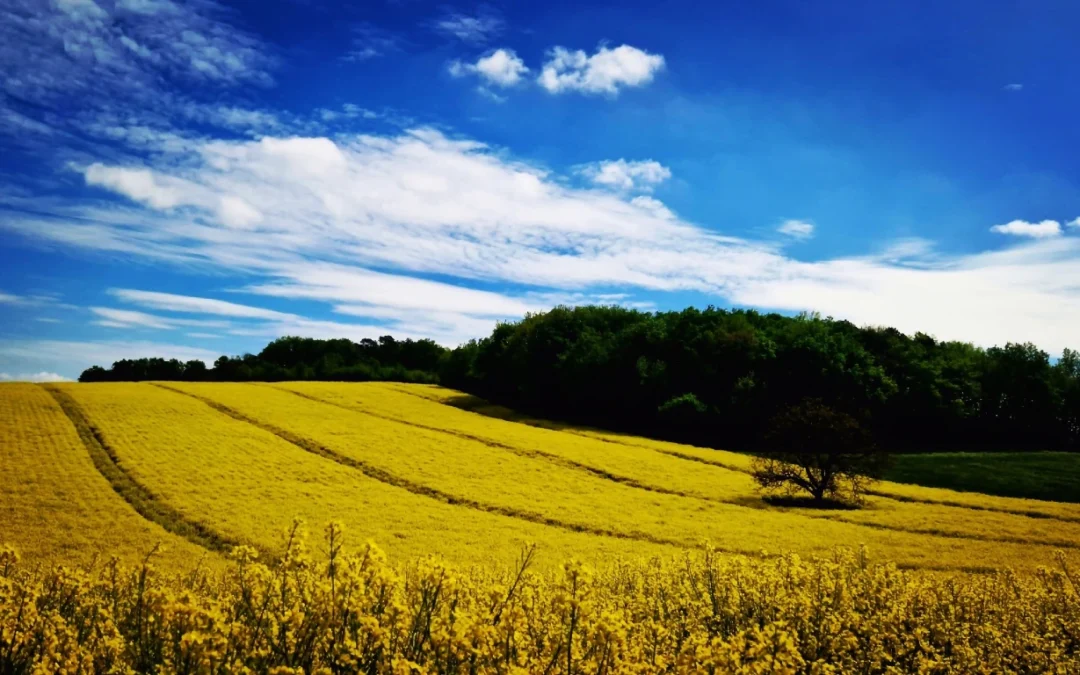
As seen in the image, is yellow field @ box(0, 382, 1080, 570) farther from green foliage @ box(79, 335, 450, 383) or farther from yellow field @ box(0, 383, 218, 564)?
green foliage @ box(79, 335, 450, 383)

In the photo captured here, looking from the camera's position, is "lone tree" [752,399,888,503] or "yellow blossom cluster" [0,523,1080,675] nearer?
"yellow blossom cluster" [0,523,1080,675]

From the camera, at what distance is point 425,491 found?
28219 mm

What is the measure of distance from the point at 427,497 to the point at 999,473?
118 feet

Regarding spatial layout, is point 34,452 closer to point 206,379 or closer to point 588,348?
point 588,348

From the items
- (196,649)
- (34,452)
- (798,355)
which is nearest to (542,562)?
(196,649)

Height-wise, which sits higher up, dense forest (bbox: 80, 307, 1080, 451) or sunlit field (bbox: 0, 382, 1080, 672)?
dense forest (bbox: 80, 307, 1080, 451)

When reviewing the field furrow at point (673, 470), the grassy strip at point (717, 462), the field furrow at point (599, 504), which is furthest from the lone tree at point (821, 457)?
the field furrow at point (599, 504)

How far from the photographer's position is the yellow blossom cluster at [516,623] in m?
4.48

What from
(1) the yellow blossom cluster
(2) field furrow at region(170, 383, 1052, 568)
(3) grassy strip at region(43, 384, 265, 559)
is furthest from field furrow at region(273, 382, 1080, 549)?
(3) grassy strip at region(43, 384, 265, 559)

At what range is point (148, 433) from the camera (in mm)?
36094

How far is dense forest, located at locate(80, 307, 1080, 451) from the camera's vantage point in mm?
52406

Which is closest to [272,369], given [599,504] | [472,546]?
[599,504]

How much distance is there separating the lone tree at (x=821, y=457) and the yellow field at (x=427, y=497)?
155 centimetres

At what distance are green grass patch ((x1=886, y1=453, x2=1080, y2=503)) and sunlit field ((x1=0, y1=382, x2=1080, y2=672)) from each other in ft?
21.1
